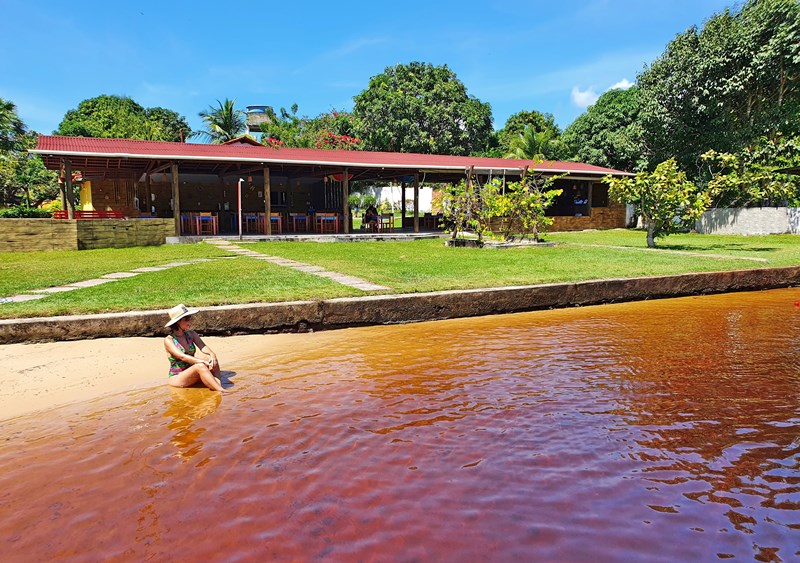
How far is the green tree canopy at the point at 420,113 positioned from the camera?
3600 cm

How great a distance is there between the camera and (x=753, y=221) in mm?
21750

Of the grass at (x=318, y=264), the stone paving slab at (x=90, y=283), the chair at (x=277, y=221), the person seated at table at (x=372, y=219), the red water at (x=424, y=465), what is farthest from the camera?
the person seated at table at (x=372, y=219)

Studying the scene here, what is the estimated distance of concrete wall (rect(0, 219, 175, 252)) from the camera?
1317 cm

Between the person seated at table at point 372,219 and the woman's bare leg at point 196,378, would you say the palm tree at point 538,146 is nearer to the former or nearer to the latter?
the person seated at table at point 372,219

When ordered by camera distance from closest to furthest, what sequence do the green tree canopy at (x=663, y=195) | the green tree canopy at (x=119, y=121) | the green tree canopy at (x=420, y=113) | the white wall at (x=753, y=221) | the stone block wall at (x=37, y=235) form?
the stone block wall at (x=37, y=235) → the green tree canopy at (x=663, y=195) → the white wall at (x=753, y=221) → the green tree canopy at (x=420, y=113) → the green tree canopy at (x=119, y=121)

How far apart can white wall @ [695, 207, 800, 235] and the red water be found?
19.5 metres

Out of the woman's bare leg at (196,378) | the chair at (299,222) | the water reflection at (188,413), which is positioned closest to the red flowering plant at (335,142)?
the chair at (299,222)

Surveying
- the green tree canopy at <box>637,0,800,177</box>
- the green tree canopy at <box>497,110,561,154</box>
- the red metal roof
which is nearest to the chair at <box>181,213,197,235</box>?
the red metal roof

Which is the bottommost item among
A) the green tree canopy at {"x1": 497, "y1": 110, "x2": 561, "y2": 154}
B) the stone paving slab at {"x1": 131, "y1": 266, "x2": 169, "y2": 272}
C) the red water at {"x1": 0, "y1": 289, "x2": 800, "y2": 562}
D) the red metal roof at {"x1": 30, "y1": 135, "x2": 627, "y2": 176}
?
the red water at {"x1": 0, "y1": 289, "x2": 800, "y2": 562}

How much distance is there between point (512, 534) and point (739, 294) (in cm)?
971

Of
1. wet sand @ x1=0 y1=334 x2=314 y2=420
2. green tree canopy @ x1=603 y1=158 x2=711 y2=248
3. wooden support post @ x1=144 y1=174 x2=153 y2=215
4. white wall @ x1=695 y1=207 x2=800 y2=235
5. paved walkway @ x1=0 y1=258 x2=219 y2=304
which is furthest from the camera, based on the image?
white wall @ x1=695 y1=207 x2=800 y2=235

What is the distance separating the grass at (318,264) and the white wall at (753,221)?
5.49 metres

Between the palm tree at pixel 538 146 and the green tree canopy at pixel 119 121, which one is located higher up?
the green tree canopy at pixel 119 121

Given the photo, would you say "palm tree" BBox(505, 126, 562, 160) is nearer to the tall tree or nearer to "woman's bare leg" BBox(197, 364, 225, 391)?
the tall tree
